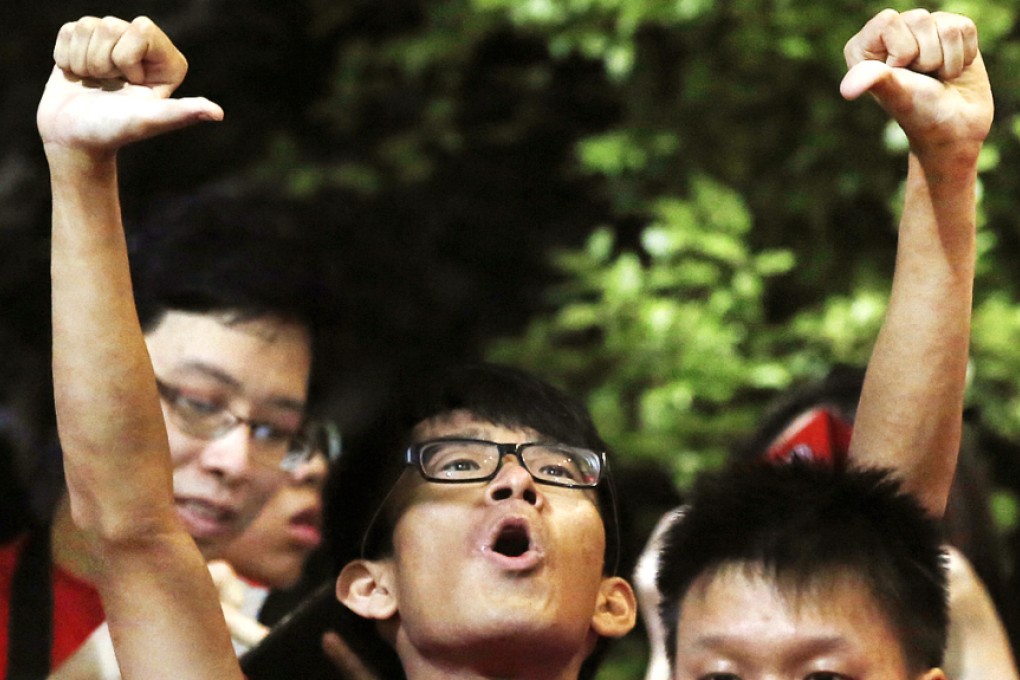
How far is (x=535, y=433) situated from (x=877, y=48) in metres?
0.73

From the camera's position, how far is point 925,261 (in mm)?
2076

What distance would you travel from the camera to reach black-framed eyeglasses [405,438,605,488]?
2.14 metres

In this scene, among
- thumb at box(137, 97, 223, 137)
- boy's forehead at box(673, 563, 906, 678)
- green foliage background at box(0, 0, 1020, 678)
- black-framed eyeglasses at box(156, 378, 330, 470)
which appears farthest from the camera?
green foliage background at box(0, 0, 1020, 678)

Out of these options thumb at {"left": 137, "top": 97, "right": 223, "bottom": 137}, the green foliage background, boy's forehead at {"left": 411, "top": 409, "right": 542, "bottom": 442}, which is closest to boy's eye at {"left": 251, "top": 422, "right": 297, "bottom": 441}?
the green foliage background

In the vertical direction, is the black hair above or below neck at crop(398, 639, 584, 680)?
above

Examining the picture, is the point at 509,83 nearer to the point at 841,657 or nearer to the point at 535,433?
the point at 535,433

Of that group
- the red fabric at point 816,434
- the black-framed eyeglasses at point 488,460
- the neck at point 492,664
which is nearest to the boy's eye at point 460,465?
→ the black-framed eyeglasses at point 488,460

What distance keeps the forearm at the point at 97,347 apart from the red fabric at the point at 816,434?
1.30m

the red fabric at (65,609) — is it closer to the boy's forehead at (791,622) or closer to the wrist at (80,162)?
the wrist at (80,162)

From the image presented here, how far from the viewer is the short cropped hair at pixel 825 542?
1926 mm

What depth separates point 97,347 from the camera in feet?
5.93

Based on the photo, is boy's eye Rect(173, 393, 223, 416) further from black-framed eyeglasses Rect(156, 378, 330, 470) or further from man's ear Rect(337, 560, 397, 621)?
man's ear Rect(337, 560, 397, 621)

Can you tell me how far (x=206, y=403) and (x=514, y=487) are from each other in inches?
27.7

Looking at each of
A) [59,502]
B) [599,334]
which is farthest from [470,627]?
[599,334]
